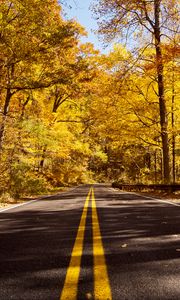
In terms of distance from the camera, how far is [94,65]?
909 inches

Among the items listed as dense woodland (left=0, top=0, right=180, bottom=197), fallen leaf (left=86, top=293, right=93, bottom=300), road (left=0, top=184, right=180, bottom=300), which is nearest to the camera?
fallen leaf (left=86, top=293, right=93, bottom=300)

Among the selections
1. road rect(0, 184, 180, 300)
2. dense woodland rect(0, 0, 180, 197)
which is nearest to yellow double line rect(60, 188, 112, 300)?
road rect(0, 184, 180, 300)

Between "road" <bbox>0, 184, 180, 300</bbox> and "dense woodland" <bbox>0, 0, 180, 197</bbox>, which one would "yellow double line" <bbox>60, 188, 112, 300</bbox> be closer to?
"road" <bbox>0, 184, 180, 300</bbox>

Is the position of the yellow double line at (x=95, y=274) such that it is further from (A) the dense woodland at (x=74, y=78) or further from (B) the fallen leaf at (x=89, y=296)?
(A) the dense woodland at (x=74, y=78)

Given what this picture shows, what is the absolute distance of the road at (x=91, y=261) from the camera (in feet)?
10.3

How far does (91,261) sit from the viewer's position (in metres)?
4.17

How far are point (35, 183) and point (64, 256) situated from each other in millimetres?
19672

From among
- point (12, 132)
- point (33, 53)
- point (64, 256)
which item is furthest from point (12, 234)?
point (12, 132)

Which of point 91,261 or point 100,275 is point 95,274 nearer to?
point 100,275

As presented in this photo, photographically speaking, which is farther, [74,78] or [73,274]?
[74,78]

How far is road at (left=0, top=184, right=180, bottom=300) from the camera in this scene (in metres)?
3.12

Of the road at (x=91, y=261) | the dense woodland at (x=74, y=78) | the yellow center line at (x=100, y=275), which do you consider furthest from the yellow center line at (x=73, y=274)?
the dense woodland at (x=74, y=78)

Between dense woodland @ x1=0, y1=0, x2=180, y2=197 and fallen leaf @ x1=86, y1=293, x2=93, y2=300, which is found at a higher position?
dense woodland @ x1=0, y1=0, x2=180, y2=197

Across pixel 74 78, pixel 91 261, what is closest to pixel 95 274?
pixel 91 261
